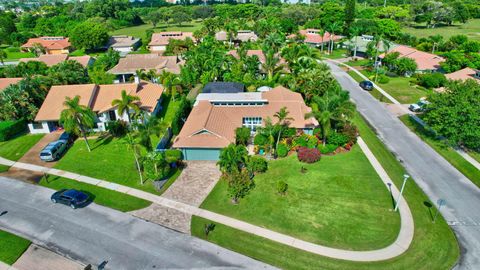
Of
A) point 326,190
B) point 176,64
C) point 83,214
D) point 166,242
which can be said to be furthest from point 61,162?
point 176,64

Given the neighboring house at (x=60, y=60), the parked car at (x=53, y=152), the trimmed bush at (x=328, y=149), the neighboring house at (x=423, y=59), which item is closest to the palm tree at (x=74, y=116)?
the parked car at (x=53, y=152)

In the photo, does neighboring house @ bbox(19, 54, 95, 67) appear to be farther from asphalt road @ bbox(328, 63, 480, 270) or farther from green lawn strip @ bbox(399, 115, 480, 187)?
green lawn strip @ bbox(399, 115, 480, 187)

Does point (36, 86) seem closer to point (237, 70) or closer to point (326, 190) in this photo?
point (237, 70)

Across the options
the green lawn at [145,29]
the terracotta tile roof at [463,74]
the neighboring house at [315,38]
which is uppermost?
the green lawn at [145,29]

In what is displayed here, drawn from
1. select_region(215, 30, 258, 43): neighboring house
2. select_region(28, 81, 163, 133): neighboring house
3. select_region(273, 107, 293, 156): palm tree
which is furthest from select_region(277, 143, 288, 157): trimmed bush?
select_region(215, 30, 258, 43): neighboring house

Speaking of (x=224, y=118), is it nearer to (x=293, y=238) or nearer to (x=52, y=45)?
(x=293, y=238)

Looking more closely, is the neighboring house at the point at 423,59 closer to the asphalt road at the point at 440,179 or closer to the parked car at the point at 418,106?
the parked car at the point at 418,106
